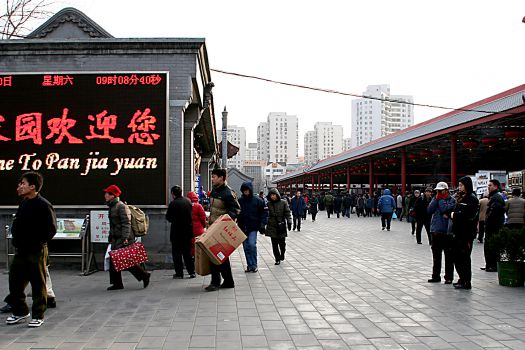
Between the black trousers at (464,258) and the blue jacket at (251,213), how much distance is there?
352cm

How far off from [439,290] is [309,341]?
3.59 m

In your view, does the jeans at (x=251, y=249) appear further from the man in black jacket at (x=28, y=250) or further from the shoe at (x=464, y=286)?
the man in black jacket at (x=28, y=250)

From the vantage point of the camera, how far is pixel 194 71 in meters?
10.8

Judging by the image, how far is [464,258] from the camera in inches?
325

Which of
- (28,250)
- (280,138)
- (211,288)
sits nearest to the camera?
(28,250)

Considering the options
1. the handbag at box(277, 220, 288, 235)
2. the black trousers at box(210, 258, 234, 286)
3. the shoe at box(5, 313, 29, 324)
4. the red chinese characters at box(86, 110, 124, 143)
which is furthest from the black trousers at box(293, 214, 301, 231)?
the shoe at box(5, 313, 29, 324)

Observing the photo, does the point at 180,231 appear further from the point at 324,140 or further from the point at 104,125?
the point at 324,140

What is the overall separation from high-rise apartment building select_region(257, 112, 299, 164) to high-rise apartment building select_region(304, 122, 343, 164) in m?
7.95

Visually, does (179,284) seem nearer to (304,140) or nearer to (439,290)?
(439,290)

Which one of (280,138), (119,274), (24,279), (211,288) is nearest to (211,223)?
(211,288)

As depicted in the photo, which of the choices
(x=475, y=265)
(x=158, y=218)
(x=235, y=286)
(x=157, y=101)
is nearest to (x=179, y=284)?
(x=235, y=286)

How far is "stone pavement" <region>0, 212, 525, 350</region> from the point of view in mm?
5340

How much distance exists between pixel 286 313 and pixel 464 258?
3.34 metres

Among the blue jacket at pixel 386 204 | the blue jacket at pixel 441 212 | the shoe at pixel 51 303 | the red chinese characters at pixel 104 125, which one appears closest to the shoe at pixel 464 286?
the blue jacket at pixel 441 212
